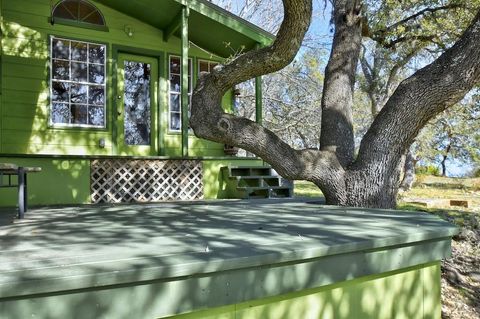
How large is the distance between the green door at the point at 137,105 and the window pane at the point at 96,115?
0.30 metres

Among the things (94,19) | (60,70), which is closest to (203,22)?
(94,19)

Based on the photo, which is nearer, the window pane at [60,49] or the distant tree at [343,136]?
the distant tree at [343,136]

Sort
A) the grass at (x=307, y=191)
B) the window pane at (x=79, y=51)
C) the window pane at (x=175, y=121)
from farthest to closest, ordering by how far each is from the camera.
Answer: the grass at (x=307, y=191)
the window pane at (x=175, y=121)
the window pane at (x=79, y=51)

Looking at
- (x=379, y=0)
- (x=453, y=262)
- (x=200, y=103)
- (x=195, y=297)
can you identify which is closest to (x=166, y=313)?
(x=195, y=297)

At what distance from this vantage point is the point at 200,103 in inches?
175

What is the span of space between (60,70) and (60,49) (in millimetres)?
374

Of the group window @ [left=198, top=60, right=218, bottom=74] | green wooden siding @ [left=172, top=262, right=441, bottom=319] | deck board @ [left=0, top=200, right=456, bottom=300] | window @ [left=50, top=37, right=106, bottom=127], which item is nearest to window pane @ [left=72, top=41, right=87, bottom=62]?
window @ [left=50, top=37, right=106, bottom=127]

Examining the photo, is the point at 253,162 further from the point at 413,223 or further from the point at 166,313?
the point at 166,313

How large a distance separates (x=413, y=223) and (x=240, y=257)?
1713 mm

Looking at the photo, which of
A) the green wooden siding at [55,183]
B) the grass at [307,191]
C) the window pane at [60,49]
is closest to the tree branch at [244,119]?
the green wooden siding at [55,183]

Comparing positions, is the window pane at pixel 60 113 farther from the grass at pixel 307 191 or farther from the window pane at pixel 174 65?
the grass at pixel 307 191

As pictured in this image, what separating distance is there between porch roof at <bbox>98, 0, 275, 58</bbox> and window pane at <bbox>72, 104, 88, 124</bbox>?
6.56 feet

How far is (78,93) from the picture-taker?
25.8 ft

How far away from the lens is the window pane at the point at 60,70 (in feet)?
25.2
